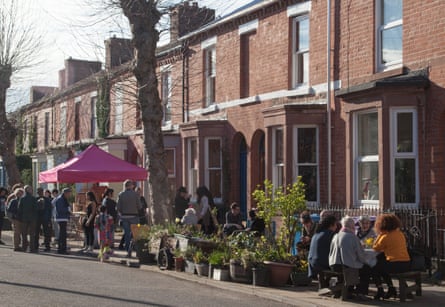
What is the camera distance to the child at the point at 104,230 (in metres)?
19.3

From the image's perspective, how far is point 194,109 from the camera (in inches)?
Answer: 1052

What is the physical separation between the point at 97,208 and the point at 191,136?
5040 millimetres

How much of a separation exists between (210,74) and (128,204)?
7.19m

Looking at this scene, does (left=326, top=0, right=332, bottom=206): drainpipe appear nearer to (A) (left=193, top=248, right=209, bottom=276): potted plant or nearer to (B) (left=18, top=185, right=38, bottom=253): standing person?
(A) (left=193, top=248, right=209, bottom=276): potted plant

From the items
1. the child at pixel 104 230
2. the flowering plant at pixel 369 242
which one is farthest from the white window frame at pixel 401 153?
the child at pixel 104 230

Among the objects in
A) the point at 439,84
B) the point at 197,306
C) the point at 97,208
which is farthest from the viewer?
the point at 97,208

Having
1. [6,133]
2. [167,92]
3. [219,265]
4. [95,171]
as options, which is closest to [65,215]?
[95,171]

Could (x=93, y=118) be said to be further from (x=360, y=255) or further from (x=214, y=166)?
(x=360, y=255)

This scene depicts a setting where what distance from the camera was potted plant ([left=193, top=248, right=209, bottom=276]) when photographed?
15.5m

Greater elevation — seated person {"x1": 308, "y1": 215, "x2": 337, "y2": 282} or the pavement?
seated person {"x1": 308, "y1": 215, "x2": 337, "y2": 282}

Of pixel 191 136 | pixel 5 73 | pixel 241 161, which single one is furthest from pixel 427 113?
pixel 5 73

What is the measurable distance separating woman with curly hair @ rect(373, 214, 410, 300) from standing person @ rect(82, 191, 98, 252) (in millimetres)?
10563

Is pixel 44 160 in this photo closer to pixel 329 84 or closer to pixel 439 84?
pixel 329 84

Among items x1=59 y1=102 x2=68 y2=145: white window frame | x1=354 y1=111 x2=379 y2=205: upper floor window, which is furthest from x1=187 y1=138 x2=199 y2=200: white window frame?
x1=59 y1=102 x2=68 y2=145: white window frame
